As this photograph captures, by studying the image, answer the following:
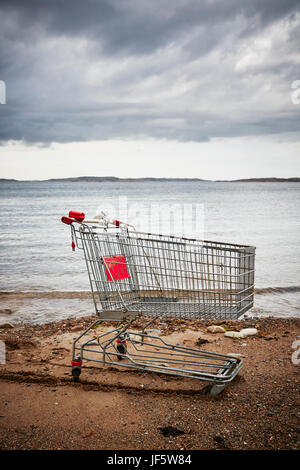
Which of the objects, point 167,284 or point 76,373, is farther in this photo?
point 167,284

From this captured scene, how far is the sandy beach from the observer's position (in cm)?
311

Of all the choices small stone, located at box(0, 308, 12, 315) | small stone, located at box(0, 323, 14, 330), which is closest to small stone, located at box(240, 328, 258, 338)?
small stone, located at box(0, 323, 14, 330)

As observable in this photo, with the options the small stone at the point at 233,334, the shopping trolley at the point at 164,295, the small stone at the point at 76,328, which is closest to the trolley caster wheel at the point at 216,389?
the shopping trolley at the point at 164,295

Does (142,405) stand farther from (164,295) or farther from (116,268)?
(116,268)

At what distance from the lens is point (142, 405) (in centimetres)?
367

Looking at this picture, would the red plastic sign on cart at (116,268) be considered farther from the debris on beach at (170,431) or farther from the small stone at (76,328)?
the small stone at (76,328)

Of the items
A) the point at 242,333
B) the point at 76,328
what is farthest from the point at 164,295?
the point at 76,328

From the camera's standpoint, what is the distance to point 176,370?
4.06 metres

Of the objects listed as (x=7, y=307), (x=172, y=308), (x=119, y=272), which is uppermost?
(x=119, y=272)

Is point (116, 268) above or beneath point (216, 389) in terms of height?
above
